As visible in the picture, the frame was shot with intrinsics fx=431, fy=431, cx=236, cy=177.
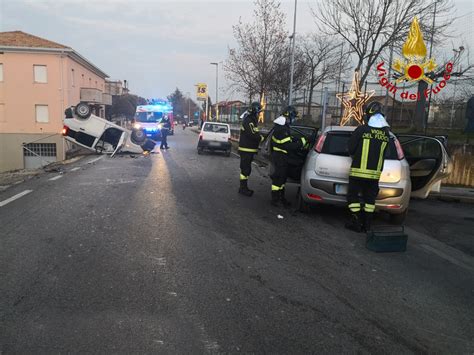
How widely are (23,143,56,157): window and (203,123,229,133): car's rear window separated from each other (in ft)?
95.0

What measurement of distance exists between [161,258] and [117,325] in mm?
1561

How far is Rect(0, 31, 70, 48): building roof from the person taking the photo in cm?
4157

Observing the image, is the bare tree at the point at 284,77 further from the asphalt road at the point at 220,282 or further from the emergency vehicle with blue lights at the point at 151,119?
the asphalt road at the point at 220,282

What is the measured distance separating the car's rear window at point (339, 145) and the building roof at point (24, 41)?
136ft

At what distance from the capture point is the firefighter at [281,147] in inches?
305

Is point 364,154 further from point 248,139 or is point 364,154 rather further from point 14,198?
point 14,198

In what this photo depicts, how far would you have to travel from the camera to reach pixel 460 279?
188 inches

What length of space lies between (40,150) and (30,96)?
5600 mm

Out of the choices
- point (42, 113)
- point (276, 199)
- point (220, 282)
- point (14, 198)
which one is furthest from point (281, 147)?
point (42, 113)

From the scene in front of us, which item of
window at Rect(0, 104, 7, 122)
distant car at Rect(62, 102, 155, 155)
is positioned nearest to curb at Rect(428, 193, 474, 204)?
distant car at Rect(62, 102, 155, 155)

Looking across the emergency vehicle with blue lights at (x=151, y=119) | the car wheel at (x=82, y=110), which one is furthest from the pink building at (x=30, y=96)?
the car wheel at (x=82, y=110)

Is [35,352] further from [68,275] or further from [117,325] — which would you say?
[68,275]

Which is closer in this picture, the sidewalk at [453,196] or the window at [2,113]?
the sidewalk at [453,196]

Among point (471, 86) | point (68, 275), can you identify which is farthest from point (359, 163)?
point (471, 86)
